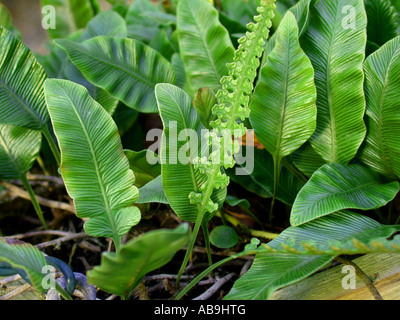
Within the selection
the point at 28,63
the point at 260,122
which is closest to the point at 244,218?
the point at 260,122

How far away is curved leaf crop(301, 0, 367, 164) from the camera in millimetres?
786

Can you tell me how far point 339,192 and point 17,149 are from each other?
2.18ft

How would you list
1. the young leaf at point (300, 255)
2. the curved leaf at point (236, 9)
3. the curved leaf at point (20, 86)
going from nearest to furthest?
the young leaf at point (300, 255)
the curved leaf at point (20, 86)
the curved leaf at point (236, 9)

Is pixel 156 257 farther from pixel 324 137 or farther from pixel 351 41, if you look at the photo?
pixel 351 41

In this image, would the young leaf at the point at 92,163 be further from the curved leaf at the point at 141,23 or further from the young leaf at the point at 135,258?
the curved leaf at the point at 141,23

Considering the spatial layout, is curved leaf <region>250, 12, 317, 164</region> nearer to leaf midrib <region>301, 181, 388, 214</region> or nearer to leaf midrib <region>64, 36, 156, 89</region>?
leaf midrib <region>301, 181, 388, 214</region>

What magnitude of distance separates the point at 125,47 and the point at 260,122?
366 mm

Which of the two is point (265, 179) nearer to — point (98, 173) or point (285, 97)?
point (285, 97)

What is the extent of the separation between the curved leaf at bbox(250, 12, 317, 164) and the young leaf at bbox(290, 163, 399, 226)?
0.31ft

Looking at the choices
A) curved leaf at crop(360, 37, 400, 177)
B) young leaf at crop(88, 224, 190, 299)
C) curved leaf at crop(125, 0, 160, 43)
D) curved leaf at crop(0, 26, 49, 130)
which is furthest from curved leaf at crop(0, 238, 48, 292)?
curved leaf at crop(125, 0, 160, 43)

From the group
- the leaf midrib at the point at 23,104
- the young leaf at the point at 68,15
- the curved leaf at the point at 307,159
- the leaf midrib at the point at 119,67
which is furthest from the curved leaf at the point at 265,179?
the young leaf at the point at 68,15

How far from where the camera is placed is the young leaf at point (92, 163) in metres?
0.71

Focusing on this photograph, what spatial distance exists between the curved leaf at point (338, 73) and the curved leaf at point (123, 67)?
329 millimetres

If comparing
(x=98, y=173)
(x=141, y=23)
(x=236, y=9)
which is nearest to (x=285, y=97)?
(x=98, y=173)
